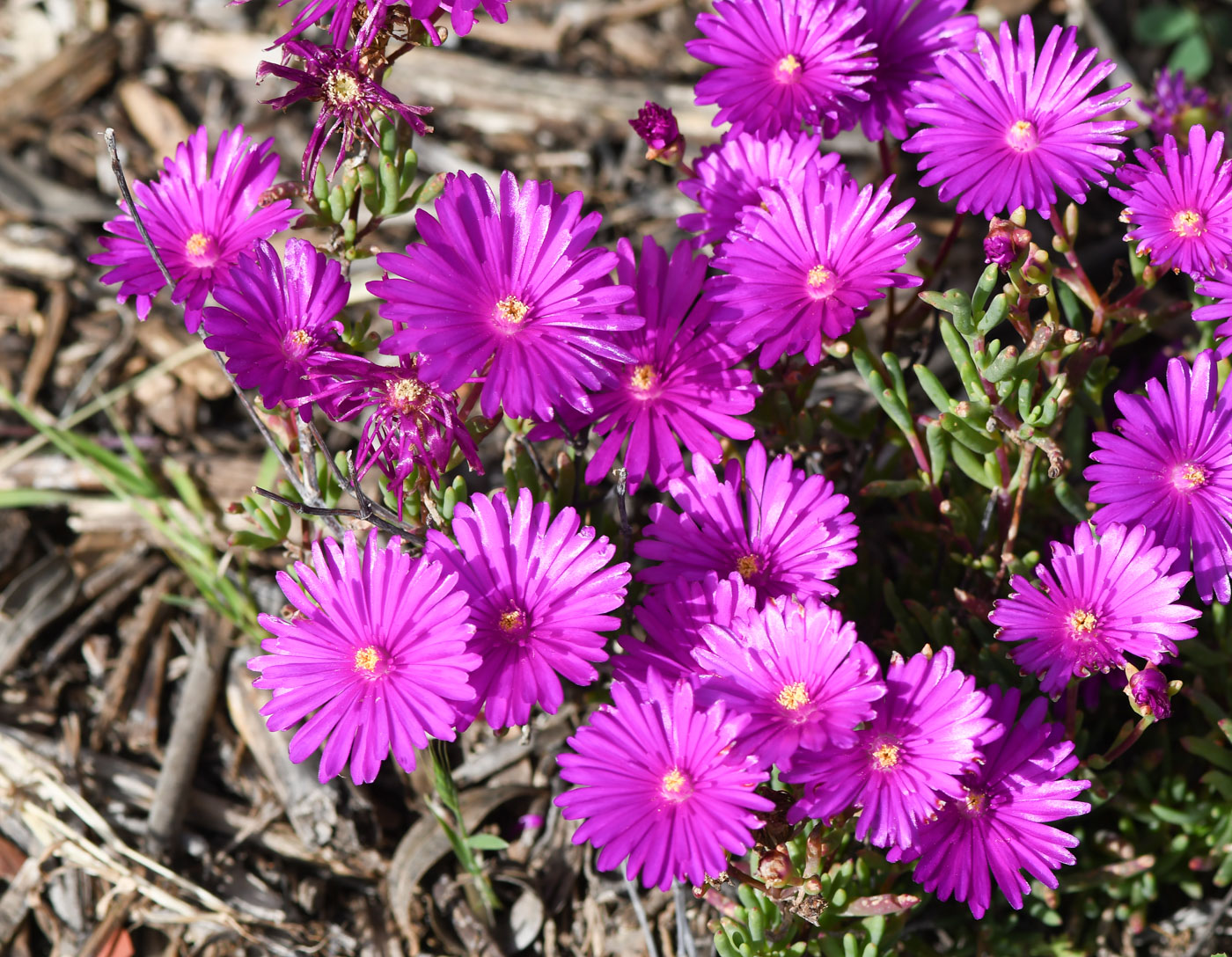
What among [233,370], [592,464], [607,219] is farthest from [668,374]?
[607,219]

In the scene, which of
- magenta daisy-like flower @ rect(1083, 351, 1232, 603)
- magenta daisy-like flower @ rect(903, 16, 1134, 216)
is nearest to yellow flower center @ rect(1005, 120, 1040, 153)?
magenta daisy-like flower @ rect(903, 16, 1134, 216)

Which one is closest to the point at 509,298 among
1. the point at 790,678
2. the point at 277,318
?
the point at 277,318

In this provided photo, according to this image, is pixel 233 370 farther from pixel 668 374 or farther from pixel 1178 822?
pixel 1178 822

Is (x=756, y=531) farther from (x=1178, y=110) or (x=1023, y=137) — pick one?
(x=1178, y=110)

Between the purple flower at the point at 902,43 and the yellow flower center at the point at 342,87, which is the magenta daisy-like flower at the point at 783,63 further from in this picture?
the yellow flower center at the point at 342,87

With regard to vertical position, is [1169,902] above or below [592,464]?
below

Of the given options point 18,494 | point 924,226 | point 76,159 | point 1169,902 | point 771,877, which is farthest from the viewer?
point 76,159
